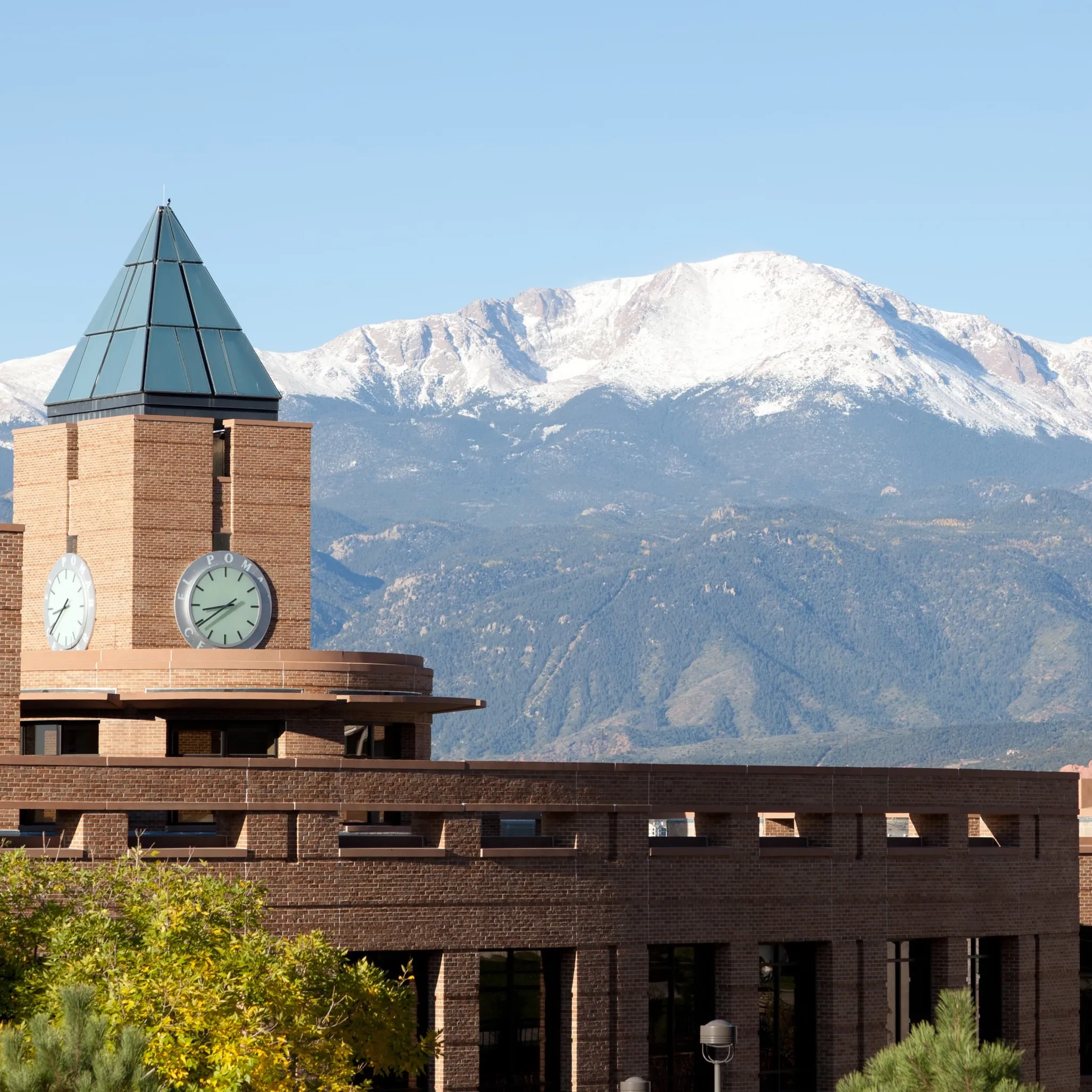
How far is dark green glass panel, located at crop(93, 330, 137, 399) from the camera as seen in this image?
171ft

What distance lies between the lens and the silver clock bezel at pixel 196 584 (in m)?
50.2

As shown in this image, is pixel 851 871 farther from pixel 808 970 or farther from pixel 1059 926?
pixel 1059 926

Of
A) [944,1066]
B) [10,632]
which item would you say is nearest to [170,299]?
[10,632]

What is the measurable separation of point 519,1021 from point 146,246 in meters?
21.2

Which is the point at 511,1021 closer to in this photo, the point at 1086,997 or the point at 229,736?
the point at 229,736

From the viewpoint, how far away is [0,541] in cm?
4109

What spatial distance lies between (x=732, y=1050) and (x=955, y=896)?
22.3 ft

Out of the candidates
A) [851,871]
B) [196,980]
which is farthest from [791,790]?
[196,980]

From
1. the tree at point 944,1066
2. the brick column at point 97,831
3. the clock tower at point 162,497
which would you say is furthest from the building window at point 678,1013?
the clock tower at point 162,497

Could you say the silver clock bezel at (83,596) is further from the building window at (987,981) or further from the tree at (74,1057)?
the tree at (74,1057)

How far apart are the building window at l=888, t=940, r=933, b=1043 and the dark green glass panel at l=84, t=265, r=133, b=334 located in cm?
2231

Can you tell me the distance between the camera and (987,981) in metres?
50.9

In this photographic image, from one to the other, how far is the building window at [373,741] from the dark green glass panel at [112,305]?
11105mm

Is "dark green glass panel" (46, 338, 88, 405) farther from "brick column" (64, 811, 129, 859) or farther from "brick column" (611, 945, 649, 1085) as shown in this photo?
"brick column" (611, 945, 649, 1085)
